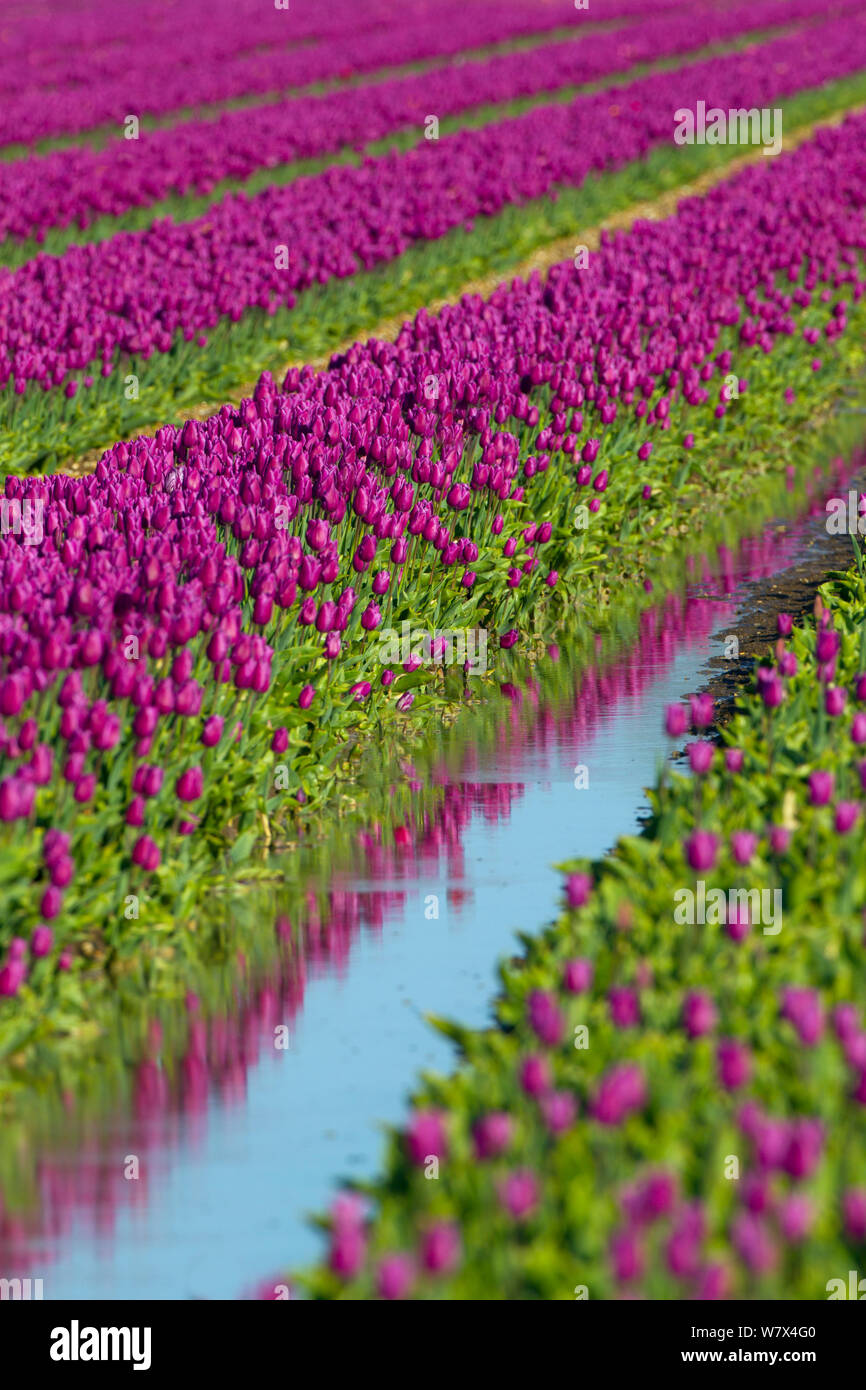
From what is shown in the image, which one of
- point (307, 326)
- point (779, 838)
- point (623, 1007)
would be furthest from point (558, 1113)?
point (307, 326)

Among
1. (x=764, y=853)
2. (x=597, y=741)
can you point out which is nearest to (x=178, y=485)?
(x=597, y=741)

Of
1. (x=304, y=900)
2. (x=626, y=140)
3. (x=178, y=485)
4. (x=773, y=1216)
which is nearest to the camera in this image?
(x=773, y=1216)

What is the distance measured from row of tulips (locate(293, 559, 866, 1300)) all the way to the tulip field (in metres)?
0.01

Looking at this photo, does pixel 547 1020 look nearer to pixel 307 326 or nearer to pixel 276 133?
pixel 307 326

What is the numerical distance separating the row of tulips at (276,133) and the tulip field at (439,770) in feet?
11.6

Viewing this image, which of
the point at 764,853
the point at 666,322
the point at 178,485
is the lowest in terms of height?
the point at 764,853

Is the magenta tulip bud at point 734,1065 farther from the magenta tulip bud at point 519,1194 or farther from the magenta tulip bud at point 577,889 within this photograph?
the magenta tulip bud at point 577,889

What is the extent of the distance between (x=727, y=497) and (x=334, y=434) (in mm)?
5023

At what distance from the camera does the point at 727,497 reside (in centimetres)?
1385

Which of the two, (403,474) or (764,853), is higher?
(403,474)

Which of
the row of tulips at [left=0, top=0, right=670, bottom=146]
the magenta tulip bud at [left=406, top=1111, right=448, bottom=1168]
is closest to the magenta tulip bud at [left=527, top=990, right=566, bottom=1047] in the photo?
the magenta tulip bud at [left=406, top=1111, right=448, bottom=1168]

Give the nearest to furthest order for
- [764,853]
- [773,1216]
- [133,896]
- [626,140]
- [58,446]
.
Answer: [773,1216] < [764,853] < [133,896] < [58,446] < [626,140]

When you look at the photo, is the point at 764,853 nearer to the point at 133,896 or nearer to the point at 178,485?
the point at 133,896

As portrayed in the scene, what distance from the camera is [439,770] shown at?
8523mm
